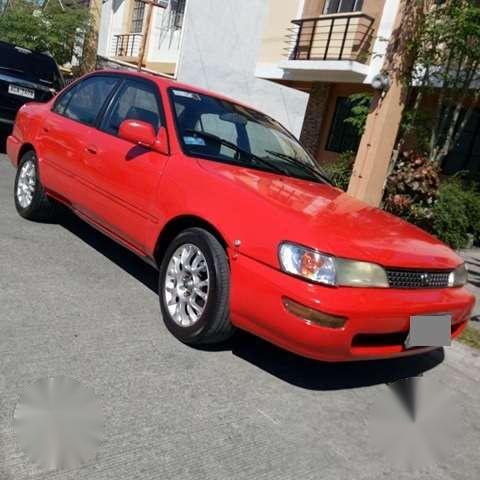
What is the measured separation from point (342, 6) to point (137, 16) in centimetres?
1349

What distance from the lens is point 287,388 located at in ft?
10.8

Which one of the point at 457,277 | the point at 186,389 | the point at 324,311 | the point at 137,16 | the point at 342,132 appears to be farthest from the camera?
the point at 137,16

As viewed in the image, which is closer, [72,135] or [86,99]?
[72,135]

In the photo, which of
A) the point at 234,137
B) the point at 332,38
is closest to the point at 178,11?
the point at 332,38

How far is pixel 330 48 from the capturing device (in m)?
13.6

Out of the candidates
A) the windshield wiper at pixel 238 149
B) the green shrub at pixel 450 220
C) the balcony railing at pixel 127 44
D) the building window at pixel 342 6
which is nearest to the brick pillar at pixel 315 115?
the building window at pixel 342 6

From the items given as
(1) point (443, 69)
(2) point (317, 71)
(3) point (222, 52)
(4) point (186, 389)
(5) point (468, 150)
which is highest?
(3) point (222, 52)

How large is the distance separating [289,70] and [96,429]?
1304cm

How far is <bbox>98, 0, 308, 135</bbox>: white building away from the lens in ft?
57.1

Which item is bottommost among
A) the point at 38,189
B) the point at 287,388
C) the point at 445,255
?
the point at 287,388

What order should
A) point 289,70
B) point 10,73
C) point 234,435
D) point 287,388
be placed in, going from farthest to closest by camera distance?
point 289,70
point 10,73
point 287,388
point 234,435

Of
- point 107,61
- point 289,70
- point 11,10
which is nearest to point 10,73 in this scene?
point 289,70

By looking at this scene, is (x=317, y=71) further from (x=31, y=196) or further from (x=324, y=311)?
(x=324, y=311)

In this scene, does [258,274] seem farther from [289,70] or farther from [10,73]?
[289,70]
